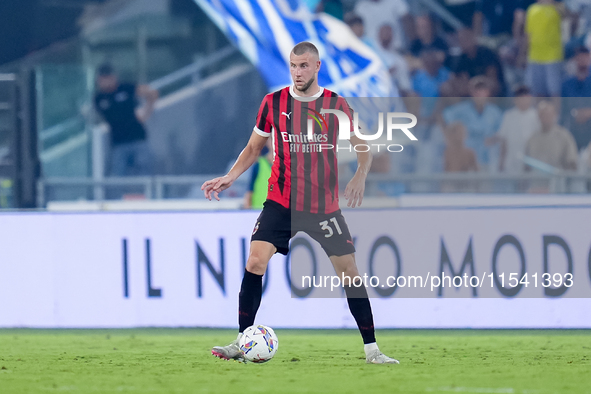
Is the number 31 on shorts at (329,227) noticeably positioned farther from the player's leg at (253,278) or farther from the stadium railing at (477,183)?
the stadium railing at (477,183)

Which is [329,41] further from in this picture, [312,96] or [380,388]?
[380,388]

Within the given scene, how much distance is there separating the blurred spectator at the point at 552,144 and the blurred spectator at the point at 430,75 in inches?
75.4

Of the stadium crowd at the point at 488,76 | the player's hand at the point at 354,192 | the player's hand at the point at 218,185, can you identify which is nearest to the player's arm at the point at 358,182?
the player's hand at the point at 354,192

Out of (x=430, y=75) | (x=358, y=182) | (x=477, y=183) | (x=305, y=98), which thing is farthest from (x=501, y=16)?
(x=358, y=182)

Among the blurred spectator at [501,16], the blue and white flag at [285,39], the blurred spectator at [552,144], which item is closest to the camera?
the blurred spectator at [552,144]

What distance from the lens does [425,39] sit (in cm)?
1098

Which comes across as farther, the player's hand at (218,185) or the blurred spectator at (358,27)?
the blurred spectator at (358,27)

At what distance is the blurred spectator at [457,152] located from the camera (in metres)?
8.45

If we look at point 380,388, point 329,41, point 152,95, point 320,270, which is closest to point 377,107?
point 329,41

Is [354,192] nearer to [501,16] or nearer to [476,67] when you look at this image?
[476,67]

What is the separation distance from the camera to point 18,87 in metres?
8.55

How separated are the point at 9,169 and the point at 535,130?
194 inches

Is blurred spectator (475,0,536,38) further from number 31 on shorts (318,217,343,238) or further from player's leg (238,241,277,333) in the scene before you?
player's leg (238,241,277,333)

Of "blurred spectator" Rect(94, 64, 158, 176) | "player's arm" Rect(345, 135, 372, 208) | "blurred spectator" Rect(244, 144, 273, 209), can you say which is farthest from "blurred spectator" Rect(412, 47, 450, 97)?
"player's arm" Rect(345, 135, 372, 208)
